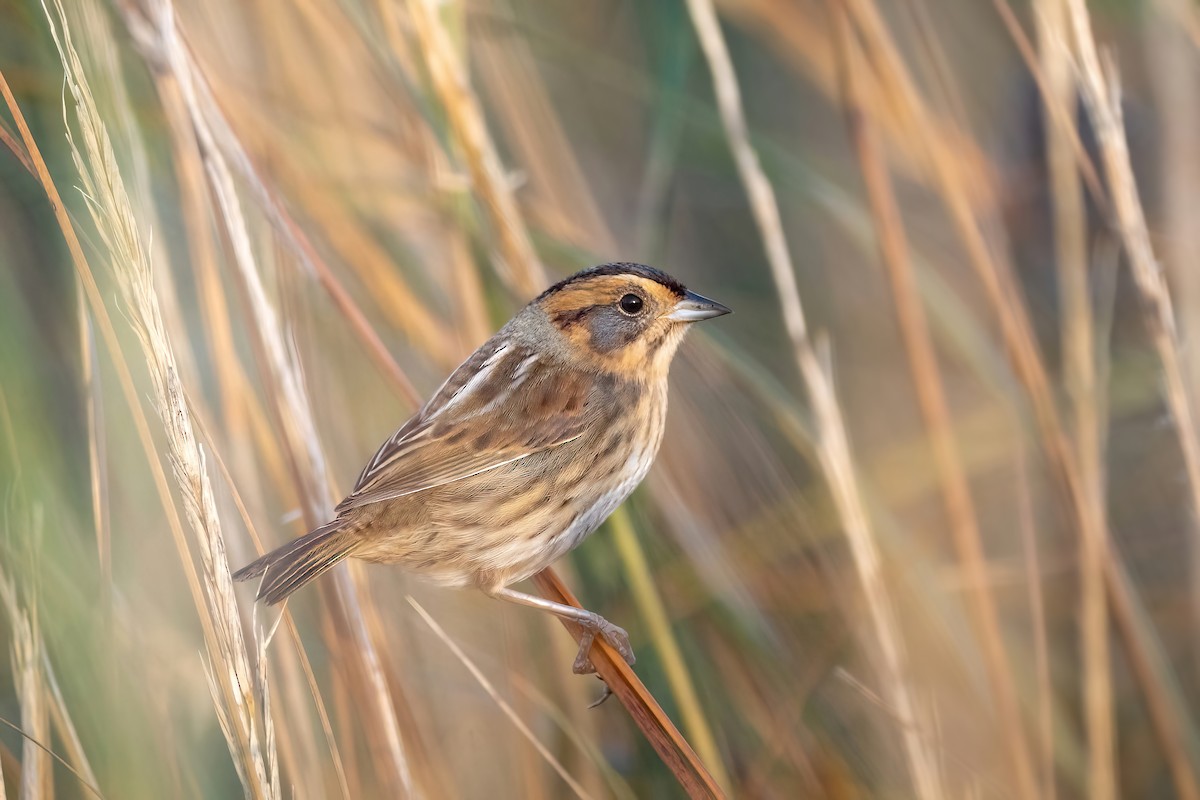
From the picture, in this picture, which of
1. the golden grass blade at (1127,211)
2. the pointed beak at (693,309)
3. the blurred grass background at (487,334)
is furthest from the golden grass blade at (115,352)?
the golden grass blade at (1127,211)

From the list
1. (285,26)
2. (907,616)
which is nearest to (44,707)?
(285,26)

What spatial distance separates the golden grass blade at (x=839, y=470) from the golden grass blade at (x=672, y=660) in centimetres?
33

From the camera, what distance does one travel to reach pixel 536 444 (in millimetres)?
2123

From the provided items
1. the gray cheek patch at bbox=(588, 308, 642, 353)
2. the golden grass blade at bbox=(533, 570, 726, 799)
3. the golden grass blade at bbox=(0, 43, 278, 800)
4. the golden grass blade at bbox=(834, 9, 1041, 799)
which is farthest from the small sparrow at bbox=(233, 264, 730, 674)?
the golden grass blade at bbox=(834, 9, 1041, 799)

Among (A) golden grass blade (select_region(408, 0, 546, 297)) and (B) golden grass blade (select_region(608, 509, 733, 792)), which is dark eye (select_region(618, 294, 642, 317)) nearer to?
(A) golden grass blade (select_region(408, 0, 546, 297))

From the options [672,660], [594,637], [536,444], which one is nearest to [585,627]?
[594,637]

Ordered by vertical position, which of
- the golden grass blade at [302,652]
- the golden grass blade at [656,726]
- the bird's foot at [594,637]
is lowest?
the golden grass blade at [656,726]

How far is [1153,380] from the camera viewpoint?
2.71 meters

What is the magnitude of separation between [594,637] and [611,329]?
0.59m

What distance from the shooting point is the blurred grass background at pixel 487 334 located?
1.79m

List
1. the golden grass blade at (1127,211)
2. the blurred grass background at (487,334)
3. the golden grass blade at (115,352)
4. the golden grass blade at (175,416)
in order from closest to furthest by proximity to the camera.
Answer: the golden grass blade at (175,416) → the golden grass blade at (115,352) → the blurred grass background at (487,334) → the golden grass blade at (1127,211)

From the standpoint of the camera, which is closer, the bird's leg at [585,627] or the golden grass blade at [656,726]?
the golden grass blade at [656,726]

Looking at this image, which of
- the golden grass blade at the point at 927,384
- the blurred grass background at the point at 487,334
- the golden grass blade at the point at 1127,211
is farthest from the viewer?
the golden grass blade at the point at 927,384

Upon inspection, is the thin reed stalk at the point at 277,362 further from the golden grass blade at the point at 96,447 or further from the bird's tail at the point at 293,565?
the golden grass blade at the point at 96,447
